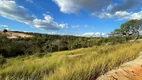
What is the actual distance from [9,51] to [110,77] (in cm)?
3497

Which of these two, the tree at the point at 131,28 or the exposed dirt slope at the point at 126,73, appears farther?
the tree at the point at 131,28

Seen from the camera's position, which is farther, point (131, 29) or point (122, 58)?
point (131, 29)

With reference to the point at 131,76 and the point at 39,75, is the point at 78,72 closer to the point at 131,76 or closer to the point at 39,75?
the point at 39,75

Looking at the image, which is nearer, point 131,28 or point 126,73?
point 126,73

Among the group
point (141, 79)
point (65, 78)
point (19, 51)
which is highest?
point (65, 78)

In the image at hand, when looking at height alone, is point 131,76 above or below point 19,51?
above

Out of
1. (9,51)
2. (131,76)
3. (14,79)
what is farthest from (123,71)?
(9,51)

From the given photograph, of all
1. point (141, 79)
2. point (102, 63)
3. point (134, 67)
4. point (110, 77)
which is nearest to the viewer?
point (110, 77)

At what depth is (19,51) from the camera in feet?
131

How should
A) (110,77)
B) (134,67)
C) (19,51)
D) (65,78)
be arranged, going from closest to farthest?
(65,78) < (110,77) < (134,67) < (19,51)

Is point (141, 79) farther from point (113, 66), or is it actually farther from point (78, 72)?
point (78, 72)

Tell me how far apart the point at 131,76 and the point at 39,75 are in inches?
101

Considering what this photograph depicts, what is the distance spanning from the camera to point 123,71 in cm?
514

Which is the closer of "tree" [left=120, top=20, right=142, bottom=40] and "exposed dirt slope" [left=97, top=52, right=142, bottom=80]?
"exposed dirt slope" [left=97, top=52, right=142, bottom=80]
